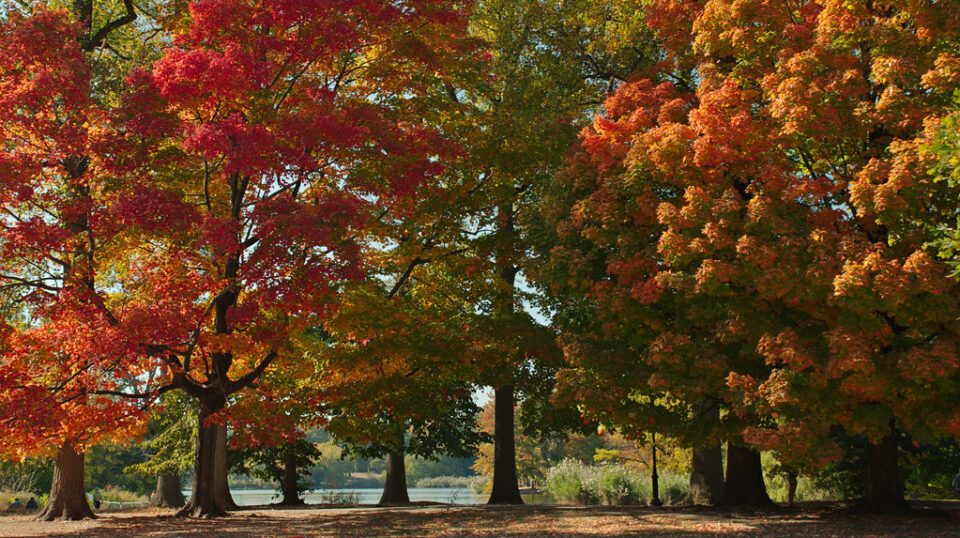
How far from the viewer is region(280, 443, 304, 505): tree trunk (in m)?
29.9

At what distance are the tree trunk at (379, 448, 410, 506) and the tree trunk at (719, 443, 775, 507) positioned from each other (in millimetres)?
13125

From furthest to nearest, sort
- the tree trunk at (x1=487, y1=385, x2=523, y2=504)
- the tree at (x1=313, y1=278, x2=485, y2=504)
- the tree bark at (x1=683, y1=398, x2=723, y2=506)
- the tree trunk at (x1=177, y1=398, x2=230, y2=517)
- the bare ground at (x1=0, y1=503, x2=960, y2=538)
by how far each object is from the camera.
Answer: the tree trunk at (x1=487, y1=385, x2=523, y2=504), the tree bark at (x1=683, y1=398, x2=723, y2=506), the tree at (x1=313, y1=278, x2=485, y2=504), the tree trunk at (x1=177, y1=398, x2=230, y2=517), the bare ground at (x1=0, y1=503, x2=960, y2=538)

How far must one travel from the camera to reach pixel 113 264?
65.5 feet

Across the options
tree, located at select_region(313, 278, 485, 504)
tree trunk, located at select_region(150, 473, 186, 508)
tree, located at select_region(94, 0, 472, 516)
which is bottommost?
tree trunk, located at select_region(150, 473, 186, 508)

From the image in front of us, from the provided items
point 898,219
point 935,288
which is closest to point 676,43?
point 898,219

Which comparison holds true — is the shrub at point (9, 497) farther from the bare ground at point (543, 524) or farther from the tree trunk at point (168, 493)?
the bare ground at point (543, 524)

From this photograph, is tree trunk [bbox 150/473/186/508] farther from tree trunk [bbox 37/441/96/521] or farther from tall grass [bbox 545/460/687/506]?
tall grass [bbox 545/460/687/506]

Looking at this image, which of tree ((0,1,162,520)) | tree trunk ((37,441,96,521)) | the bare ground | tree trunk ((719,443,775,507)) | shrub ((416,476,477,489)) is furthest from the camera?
shrub ((416,476,477,489))

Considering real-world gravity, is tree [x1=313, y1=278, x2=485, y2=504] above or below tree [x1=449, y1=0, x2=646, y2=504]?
below

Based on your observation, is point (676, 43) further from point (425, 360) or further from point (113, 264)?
point (113, 264)

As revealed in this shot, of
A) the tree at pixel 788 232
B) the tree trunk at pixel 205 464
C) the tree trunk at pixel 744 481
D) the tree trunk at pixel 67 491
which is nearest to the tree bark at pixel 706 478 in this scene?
the tree trunk at pixel 744 481

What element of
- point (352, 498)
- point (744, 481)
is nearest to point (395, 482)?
point (352, 498)

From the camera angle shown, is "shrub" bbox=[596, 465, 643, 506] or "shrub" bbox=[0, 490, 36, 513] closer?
"shrub" bbox=[596, 465, 643, 506]

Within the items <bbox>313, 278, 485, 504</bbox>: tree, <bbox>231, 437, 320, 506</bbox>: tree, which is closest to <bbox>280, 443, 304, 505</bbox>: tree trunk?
<bbox>231, 437, 320, 506</bbox>: tree
